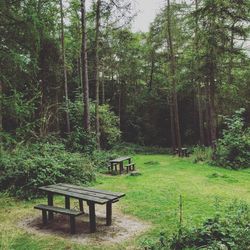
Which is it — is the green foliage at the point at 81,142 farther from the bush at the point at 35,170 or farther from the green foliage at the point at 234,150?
the green foliage at the point at 234,150

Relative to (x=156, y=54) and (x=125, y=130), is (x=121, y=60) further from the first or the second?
(x=125, y=130)

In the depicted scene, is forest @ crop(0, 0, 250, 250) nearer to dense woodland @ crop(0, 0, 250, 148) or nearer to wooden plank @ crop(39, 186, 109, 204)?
dense woodland @ crop(0, 0, 250, 148)

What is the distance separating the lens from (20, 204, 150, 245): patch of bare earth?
5.90 m

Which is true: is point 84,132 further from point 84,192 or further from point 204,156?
point 84,192

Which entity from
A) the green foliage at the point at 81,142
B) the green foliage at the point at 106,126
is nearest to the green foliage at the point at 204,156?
the green foliage at the point at 81,142

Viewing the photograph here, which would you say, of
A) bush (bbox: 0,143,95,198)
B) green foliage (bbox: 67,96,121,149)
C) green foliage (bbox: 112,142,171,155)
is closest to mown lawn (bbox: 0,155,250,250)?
bush (bbox: 0,143,95,198)

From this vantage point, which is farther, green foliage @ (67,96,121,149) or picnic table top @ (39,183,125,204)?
green foliage @ (67,96,121,149)

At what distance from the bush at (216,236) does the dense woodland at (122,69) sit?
15.5 ft

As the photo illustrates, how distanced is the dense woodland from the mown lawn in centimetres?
238

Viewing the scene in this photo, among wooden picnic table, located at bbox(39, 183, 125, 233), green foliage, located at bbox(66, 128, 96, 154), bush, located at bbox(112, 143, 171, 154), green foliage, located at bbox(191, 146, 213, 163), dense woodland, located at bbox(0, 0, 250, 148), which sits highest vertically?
dense woodland, located at bbox(0, 0, 250, 148)

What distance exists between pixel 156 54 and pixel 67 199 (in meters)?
22.6

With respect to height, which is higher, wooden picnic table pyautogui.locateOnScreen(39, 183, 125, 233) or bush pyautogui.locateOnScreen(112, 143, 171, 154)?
wooden picnic table pyautogui.locateOnScreen(39, 183, 125, 233)

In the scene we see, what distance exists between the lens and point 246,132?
1605 centimetres

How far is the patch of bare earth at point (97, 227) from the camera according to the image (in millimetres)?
5898
